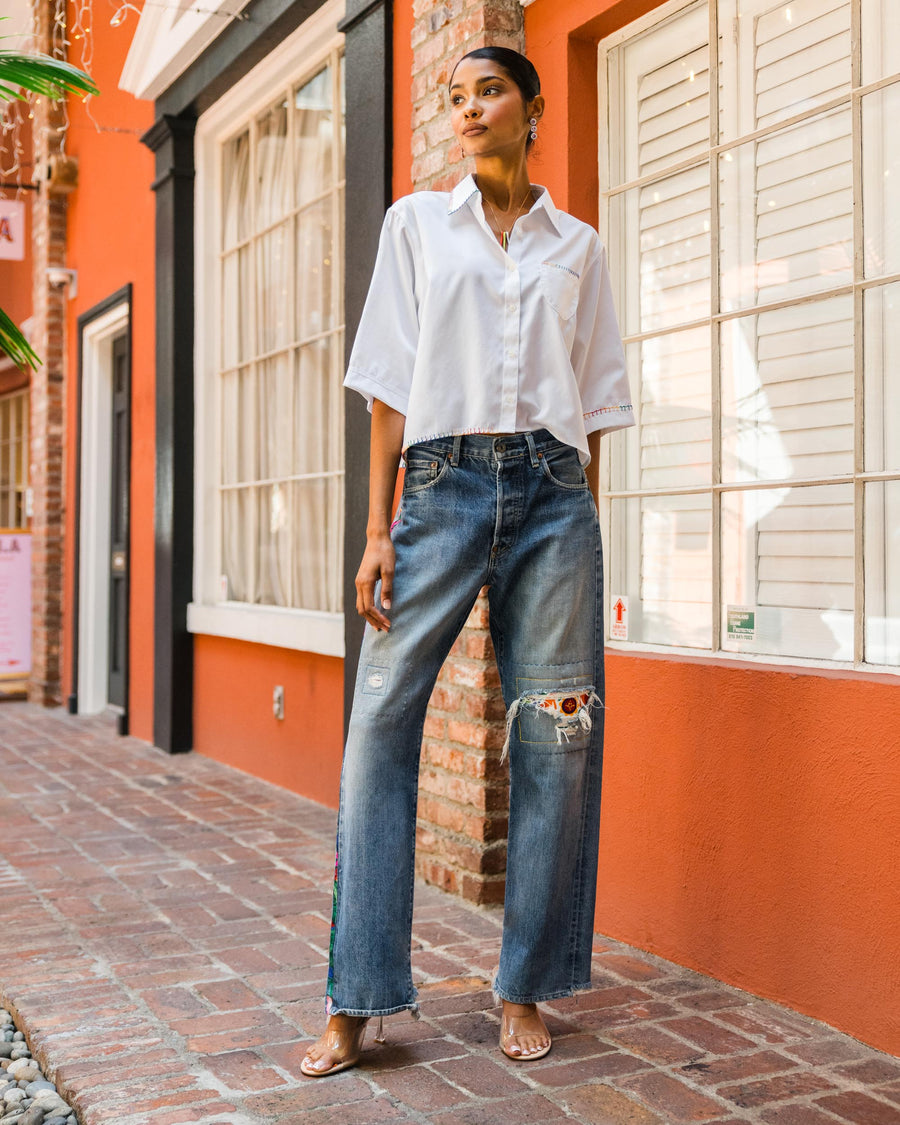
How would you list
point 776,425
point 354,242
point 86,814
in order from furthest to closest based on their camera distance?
point 86,814, point 354,242, point 776,425

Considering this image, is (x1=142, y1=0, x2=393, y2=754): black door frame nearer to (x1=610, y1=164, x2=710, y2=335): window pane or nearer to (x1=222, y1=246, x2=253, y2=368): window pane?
(x1=222, y1=246, x2=253, y2=368): window pane

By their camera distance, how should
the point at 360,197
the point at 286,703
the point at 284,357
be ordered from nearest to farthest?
1. the point at 360,197
2. the point at 286,703
3. the point at 284,357

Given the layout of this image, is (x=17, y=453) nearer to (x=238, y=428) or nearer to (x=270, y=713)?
(x=238, y=428)

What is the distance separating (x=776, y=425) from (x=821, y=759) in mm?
792

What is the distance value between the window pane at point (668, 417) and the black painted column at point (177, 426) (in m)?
3.37

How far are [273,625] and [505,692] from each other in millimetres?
2893

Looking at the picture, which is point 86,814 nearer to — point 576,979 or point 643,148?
point 576,979

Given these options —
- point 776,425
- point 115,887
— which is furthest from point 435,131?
point 115,887

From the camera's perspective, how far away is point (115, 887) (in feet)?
12.1

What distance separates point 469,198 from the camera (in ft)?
7.77

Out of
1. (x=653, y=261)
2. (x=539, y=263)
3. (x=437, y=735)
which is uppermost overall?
(x=653, y=261)

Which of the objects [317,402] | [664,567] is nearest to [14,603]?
[317,402]

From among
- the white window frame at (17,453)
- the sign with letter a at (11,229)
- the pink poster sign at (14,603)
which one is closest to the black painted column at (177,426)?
the sign with letter a at (11,229)

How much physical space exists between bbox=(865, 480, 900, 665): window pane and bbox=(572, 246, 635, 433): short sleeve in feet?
1.89
